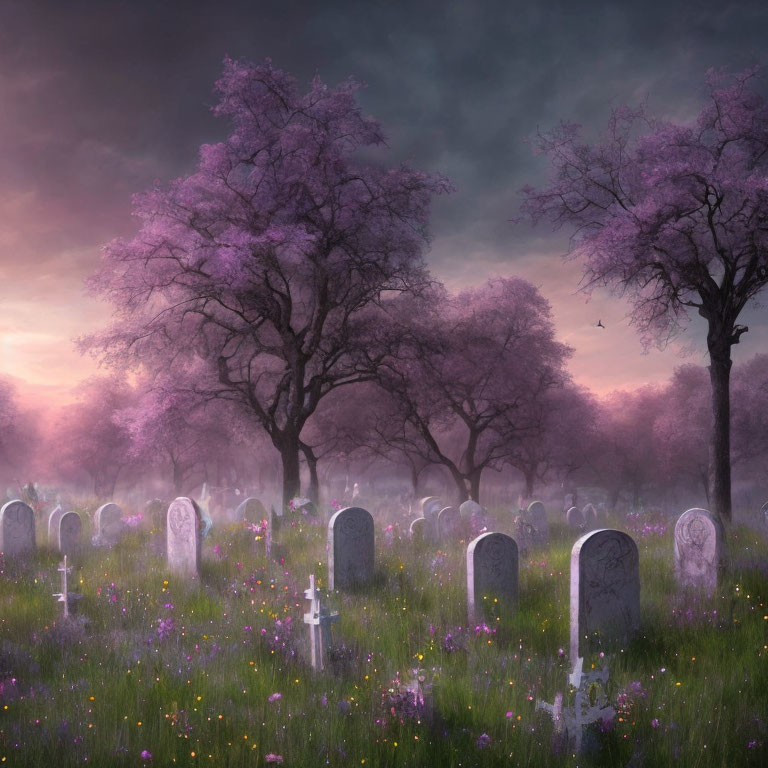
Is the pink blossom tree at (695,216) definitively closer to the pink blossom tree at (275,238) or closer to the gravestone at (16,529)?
the pink blossom tree at (275,238)

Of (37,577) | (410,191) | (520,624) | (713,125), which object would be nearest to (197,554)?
(37,577)

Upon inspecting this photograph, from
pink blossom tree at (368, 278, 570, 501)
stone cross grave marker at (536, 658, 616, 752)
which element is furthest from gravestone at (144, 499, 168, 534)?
stone cross grave marker at (536, 658, 616, 752)

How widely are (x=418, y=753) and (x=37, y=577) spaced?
825cm

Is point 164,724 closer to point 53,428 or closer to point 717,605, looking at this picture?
point 717,605

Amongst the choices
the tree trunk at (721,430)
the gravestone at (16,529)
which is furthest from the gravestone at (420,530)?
the gravestone at (16,529)

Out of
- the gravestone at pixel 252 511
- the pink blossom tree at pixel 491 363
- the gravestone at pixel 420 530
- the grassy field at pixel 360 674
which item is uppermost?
the pink blossom tree at pixel 491 363

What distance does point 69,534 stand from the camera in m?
13.2

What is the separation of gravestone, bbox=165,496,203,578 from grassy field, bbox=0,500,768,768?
0.40 m

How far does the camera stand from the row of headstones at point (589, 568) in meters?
7.63

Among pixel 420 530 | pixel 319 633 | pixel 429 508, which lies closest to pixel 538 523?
pixel 420 530

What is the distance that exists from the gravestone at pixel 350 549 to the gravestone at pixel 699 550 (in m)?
4.68

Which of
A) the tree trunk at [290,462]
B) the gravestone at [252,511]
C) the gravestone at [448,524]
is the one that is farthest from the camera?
the tree trunk at [290,462]

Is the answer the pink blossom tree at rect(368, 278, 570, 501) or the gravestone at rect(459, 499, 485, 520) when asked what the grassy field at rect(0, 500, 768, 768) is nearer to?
the gravestone at rect(459, 499, 485, 520)

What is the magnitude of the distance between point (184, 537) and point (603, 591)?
6.83 metres
